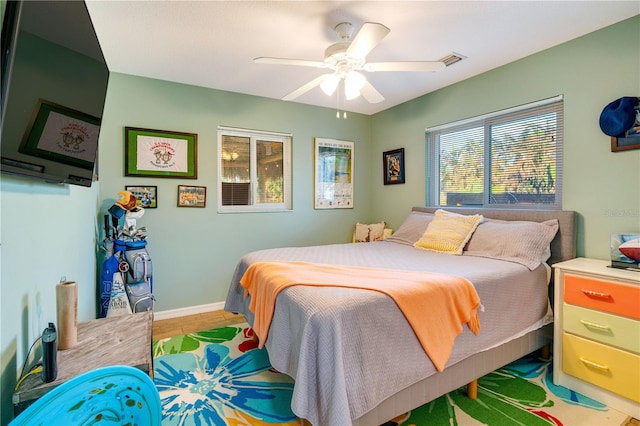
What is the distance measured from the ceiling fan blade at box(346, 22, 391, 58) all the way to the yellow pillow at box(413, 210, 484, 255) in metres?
1.70

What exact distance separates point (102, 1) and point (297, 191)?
254cm

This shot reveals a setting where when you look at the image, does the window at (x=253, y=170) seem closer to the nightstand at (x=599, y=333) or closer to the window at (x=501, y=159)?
the window at (x=501, y=159)

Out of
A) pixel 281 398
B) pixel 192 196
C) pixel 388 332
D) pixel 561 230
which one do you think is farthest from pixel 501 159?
pixel 192 196

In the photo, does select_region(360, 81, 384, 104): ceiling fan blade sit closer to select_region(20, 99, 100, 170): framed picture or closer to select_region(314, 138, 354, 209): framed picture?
select_region(314, 138, 354, 209): framed picture

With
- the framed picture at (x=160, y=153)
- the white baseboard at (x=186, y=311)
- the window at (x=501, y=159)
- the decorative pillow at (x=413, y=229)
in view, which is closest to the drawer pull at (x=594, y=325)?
the window at (x=501, y=159)

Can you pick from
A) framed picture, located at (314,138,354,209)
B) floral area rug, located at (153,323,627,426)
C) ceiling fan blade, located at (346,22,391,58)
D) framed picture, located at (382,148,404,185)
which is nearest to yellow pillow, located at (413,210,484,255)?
floral area rug, located at (153,323,627,426)

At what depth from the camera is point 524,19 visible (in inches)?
83.8

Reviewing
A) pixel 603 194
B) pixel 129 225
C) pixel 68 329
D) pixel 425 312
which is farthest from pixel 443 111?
pixel 68 329

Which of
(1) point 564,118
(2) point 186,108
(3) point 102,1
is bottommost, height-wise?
(1) point 564,118

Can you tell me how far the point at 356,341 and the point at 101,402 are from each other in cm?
93

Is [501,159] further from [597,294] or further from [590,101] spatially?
[597,294]

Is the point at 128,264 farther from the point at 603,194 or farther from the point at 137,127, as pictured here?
the point at 603,194

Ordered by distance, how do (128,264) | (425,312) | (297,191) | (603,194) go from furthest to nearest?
(297,191) < (128,264) < (603,194) < (425,312)

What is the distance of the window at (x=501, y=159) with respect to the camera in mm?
2650
